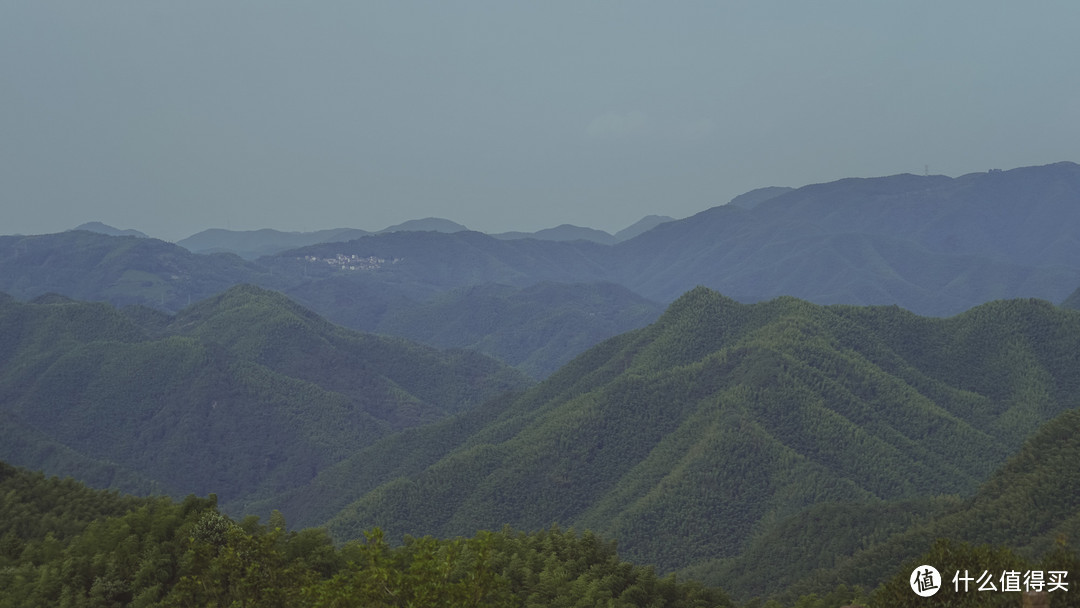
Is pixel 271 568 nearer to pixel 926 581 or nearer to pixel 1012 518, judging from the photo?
pixel 926 581

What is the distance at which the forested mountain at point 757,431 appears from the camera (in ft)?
379

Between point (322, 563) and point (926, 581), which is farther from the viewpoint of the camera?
point (322, 563)

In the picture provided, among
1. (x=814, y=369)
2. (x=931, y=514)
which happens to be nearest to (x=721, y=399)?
(x=814, y=369)

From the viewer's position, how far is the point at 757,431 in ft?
413

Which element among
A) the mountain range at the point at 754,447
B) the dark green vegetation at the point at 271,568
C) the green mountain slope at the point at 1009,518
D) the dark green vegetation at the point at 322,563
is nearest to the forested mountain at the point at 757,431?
the mountain range at the point at 754,447

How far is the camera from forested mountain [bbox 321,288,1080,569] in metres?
116

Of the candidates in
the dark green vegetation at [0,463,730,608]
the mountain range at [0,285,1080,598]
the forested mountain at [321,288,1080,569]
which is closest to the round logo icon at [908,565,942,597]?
the dark green vegetation at [0,463,730,608]

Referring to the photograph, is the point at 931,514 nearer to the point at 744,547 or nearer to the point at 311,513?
the point at 744,547

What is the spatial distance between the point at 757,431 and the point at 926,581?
10129cm

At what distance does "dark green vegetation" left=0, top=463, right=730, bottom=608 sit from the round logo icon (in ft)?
45.7

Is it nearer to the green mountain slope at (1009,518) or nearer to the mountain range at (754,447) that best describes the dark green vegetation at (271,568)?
the green mountain slope at (1009,518)

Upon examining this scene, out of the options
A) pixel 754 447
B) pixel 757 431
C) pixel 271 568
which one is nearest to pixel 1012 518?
pixel 754 447

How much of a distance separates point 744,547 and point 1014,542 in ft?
135

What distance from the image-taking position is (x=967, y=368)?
147125mm
